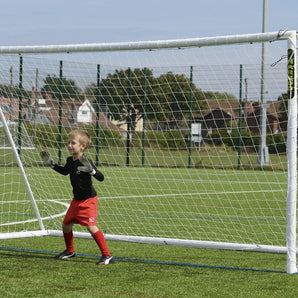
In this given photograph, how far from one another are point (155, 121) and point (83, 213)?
5.56m

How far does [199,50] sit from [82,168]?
71.7 inches

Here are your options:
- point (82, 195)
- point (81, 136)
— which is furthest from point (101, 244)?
point (81, 136)

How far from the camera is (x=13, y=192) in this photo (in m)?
14.9

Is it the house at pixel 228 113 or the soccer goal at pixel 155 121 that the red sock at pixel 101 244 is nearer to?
the soccer goal at pixel 155 121

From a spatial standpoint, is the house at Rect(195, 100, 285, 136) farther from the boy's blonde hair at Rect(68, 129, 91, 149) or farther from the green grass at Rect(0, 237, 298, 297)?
the boy's blonde hair at Rect(68, 129, 91, 149)

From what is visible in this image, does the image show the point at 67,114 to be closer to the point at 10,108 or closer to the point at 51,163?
the point at 10,108

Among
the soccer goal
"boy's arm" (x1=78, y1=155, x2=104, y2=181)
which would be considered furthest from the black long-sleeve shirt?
the soccer goal

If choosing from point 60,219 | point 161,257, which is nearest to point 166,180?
point 60,219

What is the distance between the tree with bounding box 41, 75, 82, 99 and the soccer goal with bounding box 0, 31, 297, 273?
0.02 meters

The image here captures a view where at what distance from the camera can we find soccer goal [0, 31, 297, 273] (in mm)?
6980

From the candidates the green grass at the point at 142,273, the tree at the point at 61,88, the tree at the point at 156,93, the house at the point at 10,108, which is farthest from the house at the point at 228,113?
the green grass at the point at 142,273

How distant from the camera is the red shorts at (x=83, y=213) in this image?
259 inches

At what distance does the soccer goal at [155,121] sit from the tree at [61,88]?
0.07 feet

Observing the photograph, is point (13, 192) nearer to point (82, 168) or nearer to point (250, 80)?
point (250, 80)
